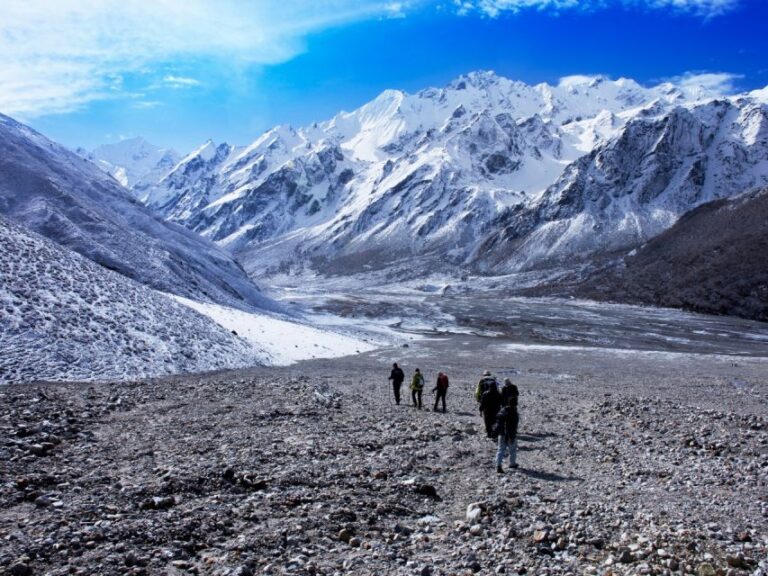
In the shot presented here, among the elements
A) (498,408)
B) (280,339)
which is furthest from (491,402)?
(280,339)

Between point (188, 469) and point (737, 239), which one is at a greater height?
point (737, 239)

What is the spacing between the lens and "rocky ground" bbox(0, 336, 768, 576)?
897cm

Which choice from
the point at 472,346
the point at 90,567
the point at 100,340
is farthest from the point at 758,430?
the point at 472,346

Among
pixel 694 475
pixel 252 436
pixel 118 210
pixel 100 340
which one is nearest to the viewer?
pixel 694 475

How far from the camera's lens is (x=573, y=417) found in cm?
2234

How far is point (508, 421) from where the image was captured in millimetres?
14562

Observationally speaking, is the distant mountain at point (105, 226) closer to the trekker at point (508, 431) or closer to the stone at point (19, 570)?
the trekker at point (508, 431)

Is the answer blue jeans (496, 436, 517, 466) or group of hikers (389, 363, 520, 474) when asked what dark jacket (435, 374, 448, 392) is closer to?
group of hikers (389, 363, 520, 474)

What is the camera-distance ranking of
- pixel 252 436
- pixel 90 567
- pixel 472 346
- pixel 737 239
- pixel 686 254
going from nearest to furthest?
pixel 90 567 < pixel 252 436 < pixel 472 346 < pixel 737 239 < pixel 686 254

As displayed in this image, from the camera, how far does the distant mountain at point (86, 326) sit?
2750 centimetres

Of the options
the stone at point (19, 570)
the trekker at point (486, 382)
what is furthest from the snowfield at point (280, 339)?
the stone at point (19, 570)

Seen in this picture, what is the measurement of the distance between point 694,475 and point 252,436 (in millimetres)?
12541

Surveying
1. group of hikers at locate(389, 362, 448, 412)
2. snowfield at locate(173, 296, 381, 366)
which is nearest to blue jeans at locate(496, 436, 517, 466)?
group of hikers at locate(389, 362, 448, 412)

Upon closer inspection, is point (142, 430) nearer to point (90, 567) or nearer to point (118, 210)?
point (90, 567)
